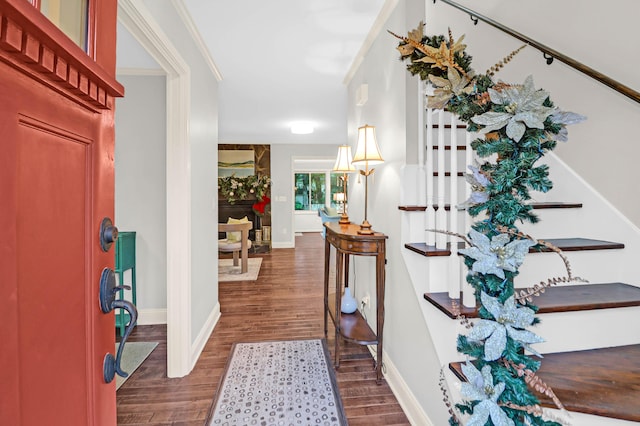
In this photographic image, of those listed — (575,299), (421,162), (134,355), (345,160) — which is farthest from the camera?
(345,160)

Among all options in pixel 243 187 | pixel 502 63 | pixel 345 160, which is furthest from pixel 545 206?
pixel 243 187

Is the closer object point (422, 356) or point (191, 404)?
point (422, 356)

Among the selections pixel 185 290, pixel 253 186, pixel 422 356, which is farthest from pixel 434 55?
pixel 253 186

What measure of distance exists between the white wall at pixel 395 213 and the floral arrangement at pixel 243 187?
5.00 meters

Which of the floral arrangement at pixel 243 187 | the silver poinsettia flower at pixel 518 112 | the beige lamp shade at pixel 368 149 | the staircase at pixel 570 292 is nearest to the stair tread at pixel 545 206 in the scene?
the staircase at pixel 570 292

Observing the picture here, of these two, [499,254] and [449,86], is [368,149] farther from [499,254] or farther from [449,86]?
[499,254]

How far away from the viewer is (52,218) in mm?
541

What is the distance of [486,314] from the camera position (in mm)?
622

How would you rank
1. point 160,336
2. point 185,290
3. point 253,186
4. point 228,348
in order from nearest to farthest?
1. point 185,290
2. point 228,348
3. point 160,336
4. point 253,186

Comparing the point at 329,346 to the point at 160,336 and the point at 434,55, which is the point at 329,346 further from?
the point at 434,55

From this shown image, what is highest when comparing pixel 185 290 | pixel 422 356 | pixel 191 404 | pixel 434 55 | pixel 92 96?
pixel 434 55

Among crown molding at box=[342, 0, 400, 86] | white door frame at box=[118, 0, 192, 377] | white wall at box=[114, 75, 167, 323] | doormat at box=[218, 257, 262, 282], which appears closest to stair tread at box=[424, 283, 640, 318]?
white door frame at box=[118, 0, 192, 377]

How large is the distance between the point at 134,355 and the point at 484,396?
271 cm

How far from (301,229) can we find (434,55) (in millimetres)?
10311
